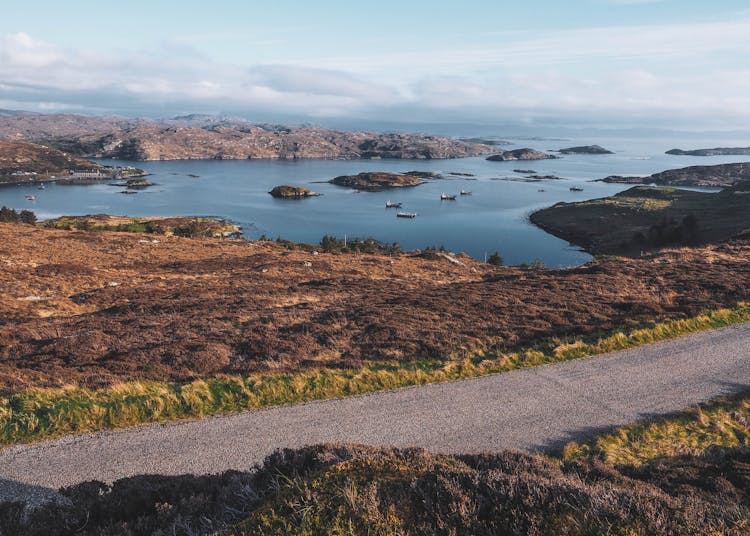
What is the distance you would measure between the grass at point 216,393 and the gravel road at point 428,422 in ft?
1.72

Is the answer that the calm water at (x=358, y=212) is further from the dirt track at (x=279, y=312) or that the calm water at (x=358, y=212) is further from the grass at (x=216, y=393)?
the grass at (x=216, y=393)

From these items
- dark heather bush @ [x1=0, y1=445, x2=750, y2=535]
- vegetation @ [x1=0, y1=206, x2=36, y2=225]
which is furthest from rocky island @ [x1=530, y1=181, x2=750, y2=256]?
vegetation @ [x1=0, y1=206, x2=36, y2=225]

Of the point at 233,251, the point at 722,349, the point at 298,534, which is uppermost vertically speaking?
the point at 298,534

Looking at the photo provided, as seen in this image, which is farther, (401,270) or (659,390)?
(401,270)

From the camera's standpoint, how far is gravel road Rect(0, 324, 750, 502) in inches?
357

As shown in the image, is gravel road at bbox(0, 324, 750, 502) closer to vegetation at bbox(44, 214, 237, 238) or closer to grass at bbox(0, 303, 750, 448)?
grass at bbox(0, 303, 750, 448)

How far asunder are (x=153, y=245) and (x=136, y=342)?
4517cm

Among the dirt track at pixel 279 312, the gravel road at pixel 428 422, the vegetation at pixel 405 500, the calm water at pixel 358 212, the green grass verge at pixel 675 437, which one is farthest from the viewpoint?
the calm water at pixel 358 212

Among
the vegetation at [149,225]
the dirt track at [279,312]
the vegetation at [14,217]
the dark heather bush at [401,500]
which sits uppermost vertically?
the dark heather bush at [401,500]

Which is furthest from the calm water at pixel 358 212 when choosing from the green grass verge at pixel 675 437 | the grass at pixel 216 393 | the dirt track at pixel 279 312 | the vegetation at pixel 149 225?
the green grass verge at pixel 675 437

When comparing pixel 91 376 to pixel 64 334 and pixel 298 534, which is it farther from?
pixel 298 534

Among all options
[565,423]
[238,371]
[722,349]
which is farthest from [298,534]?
[722,349]

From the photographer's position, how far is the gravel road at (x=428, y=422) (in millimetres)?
9078

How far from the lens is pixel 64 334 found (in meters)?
19.4
